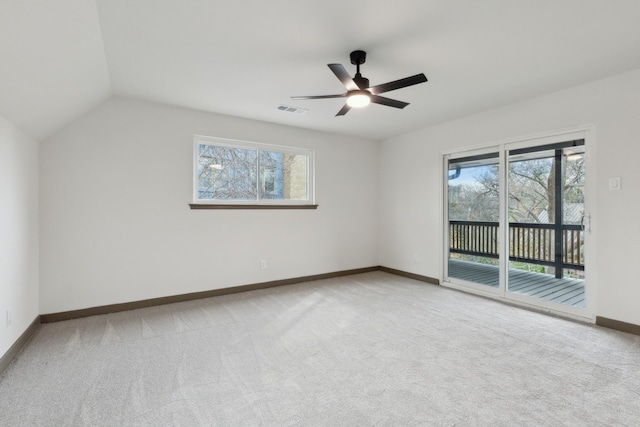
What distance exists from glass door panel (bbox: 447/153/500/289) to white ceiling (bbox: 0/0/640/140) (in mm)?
1098

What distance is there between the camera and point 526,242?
12.4ft

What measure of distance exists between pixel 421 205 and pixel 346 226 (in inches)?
50.6

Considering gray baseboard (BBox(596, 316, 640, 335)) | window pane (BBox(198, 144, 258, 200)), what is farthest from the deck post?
window pane (BBox(198, 144, 258, 200))

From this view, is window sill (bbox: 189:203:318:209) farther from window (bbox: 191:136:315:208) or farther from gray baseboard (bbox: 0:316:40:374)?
gray baseboard (bbox: 0:316:40:374)

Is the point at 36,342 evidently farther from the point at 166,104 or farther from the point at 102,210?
the point at 166,104

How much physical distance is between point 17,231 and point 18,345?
93 cm

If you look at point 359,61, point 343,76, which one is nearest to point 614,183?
point 359,61

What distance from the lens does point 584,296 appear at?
3.24 metres

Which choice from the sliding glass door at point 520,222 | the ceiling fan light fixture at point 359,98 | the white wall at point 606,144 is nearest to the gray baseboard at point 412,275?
the sliding glass door at point 520,222

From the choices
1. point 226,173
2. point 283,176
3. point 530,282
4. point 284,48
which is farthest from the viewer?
point 283,176

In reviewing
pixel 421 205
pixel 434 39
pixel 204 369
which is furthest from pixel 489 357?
pixel 421 205

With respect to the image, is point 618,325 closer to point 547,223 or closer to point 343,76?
point 547,223

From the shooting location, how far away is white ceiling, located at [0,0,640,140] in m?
1.91

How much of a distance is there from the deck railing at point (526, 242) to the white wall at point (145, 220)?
2198 millimetres
